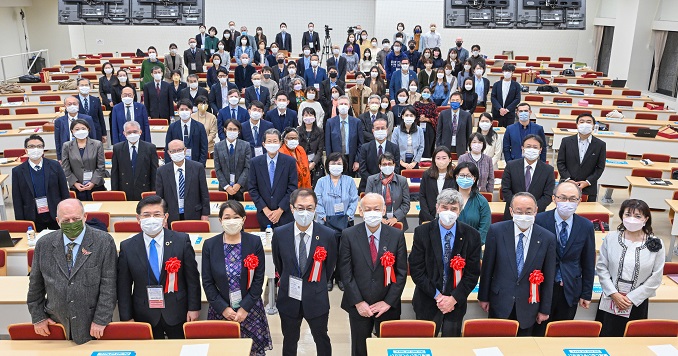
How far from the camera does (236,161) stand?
682 centimetres

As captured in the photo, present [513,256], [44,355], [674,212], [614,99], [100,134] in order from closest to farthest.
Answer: [44,355]
[513,256]
[674,212]
[100,134]
[614,99]

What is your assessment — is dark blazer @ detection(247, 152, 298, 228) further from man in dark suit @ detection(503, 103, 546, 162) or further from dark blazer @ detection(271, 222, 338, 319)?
man in dark suit @ detection(503, 103, 546, 162)

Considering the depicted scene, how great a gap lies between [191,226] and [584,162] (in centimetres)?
482

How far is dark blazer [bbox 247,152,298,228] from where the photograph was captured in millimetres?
6129

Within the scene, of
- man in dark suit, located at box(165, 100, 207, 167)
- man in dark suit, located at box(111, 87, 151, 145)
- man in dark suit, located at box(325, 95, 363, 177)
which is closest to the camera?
man in dark suit, located at box(165, 100, 207, 167)

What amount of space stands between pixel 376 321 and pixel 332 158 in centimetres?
195

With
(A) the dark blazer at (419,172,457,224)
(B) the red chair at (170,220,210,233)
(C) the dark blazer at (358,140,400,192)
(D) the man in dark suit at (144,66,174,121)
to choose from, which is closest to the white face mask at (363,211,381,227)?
(A) the dark blazer at (419,172,457,224)

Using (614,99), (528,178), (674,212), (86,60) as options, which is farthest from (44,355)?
(86,60)

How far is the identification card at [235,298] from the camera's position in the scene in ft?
14.4

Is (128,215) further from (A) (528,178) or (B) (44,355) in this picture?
(A) (528,178)

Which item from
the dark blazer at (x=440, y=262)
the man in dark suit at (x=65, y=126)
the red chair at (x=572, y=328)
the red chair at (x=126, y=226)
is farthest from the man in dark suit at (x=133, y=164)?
the red chair at (x=572, y=328)

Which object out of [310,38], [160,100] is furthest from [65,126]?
[310,38]

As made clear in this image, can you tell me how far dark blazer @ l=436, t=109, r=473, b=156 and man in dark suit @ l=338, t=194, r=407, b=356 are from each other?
4.37 m

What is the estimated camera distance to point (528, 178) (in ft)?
20.3
